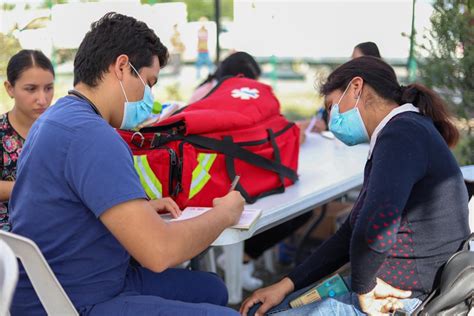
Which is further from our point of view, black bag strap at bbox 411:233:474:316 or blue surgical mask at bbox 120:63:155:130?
blue surgical mask at bbox 120:63:155:130

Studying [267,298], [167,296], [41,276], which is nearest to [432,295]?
[267,298]

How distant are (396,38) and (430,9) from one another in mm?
980

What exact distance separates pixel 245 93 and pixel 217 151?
50cm

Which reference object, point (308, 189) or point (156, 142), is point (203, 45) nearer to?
point (308, 189)

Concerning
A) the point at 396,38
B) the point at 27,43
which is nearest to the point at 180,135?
the point at 27,43

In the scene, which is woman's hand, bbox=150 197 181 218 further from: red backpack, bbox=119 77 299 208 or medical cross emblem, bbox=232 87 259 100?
medical cross emblem, bbox=232 87 259 100

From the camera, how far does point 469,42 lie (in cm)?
275

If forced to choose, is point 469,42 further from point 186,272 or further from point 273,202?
point 186,272

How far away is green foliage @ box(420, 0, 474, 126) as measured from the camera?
2744 mm

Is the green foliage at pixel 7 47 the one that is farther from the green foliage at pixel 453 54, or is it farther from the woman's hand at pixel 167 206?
the green foliage at pixel 453 54

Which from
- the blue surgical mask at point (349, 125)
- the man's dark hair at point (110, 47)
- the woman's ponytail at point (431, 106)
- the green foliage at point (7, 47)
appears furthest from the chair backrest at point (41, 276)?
the green foliage at point (7, 47)

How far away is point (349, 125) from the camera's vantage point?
1789 millimetres

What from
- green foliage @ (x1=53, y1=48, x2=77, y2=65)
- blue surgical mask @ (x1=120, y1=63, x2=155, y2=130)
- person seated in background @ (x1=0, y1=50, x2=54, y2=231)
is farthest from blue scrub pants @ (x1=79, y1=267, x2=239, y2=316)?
green foliage @ (x1=53, y1=48, x2=77, y2=65)

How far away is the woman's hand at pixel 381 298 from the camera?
60.0 inches
